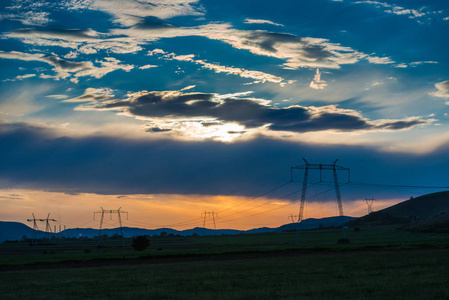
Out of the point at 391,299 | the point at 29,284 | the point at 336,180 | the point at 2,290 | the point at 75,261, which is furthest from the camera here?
the point at 336,180

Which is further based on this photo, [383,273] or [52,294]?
[383,273]

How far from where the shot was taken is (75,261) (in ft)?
292

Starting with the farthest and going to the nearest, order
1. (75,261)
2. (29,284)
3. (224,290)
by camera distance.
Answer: (75,261), (29,284), (224,290)

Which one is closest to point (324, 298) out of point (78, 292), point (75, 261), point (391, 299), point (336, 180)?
point (391, 299)

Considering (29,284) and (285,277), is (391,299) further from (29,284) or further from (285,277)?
(29,284)

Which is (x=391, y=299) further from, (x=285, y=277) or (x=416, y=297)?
(x=285, y=277)

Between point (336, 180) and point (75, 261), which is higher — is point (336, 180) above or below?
above

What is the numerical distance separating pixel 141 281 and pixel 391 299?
2418 centimetres

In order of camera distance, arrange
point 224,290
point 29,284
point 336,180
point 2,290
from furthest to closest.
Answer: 1. point 336,180
2. point 29,284
3. point 2,290
4. point 224,290

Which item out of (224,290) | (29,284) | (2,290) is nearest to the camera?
(224,290)

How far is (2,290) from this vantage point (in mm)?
42938

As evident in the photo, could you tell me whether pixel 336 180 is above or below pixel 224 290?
above

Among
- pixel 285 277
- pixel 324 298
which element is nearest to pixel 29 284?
pixel 285 277

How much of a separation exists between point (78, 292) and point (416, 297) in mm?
25289
